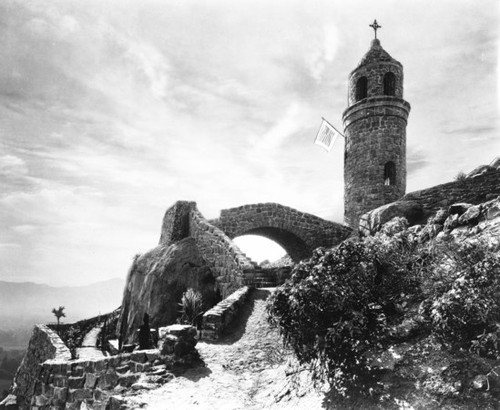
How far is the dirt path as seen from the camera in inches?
268

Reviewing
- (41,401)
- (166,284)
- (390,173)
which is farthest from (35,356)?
(390,173)

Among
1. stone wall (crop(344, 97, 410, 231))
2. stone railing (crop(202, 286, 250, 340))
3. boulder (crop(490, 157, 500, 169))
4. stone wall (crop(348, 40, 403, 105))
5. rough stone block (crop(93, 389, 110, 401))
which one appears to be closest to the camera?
rough stone block (crop(93, 389, 110, 401))

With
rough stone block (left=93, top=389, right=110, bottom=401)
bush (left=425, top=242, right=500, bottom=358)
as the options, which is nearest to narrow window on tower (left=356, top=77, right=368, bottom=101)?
bush (left=425, top=242, right=500, bottom=358)

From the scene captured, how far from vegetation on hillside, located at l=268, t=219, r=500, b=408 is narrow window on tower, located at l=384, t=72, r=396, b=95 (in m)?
15.0

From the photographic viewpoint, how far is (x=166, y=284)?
16406 mm

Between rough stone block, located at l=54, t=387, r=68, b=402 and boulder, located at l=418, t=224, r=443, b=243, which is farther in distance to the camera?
boulder, located at l=418, t=224, r=443, b=243

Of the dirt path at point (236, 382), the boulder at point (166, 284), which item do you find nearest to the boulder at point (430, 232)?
the dirt path at point (236, 382)

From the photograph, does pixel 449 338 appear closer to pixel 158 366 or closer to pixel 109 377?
pixel 158 366

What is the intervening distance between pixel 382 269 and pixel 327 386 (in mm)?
2257

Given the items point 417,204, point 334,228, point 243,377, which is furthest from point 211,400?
point 334,228

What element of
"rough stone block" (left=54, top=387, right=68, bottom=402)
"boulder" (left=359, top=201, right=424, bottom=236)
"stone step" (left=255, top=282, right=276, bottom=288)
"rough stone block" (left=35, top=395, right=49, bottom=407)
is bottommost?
"rough stone block" (left=35, top=395, right=49, bottom=407)

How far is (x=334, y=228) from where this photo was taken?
20.7 metres

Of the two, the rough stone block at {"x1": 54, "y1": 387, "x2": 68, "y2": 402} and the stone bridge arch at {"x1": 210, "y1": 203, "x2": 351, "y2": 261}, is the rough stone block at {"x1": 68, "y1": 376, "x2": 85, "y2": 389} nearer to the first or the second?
the rough stone block at {"x1": 54, "y1": 387, "x2": 68, "y2": 402}

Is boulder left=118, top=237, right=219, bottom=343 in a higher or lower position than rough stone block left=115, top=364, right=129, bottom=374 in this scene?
higher
